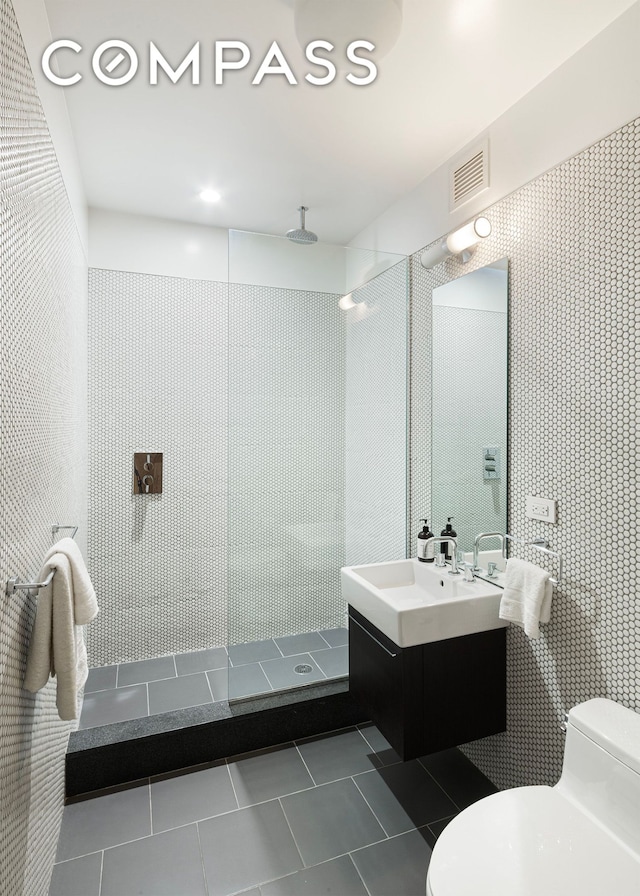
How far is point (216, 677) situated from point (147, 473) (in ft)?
4.08

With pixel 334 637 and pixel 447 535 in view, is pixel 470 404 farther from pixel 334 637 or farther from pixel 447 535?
pixel 334 637

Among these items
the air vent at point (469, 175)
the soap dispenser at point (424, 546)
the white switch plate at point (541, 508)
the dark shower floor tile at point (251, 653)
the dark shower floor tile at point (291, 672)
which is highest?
the air vent at point (469, 175)

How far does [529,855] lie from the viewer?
1.16 meters

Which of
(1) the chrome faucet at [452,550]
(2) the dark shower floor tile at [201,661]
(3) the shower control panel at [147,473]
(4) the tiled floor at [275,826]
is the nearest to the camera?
(4) the tiled floor at [275,826]

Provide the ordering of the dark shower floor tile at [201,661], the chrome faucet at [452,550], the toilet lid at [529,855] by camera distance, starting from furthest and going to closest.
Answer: the dark shower floor tile at [201,661] < the chrome faucet at [452,550] < the toilet lid at [529,855]

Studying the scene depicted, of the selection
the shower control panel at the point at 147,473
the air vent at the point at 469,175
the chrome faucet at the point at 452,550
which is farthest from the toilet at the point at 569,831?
the shower control panel at the point at 147,473

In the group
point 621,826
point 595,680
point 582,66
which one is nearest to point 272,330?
point 582,66

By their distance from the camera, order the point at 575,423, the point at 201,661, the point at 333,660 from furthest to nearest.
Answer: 1. the point at 201,661
2. the point at 333,660
3. the point at 575,423

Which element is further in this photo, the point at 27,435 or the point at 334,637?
the point at 334,637

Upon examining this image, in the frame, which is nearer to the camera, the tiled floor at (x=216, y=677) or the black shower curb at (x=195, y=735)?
the black shower curb at (x=195, y=735)

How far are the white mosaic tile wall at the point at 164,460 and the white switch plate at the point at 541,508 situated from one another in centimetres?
193

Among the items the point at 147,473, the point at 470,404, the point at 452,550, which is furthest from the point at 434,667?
the point at 147,473

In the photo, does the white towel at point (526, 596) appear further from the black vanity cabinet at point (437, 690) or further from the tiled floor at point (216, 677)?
the tiled floor at point (216, 677)

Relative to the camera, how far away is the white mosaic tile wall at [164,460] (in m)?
2.87
